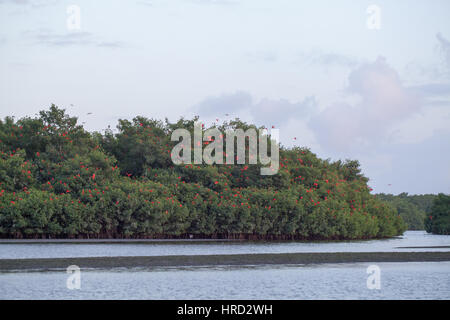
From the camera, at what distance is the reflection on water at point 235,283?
2102 cm

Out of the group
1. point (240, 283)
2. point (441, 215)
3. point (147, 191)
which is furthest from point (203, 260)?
point (441, 215)

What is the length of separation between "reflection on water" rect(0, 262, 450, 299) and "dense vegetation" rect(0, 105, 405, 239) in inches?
767

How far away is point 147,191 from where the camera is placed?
158 ft

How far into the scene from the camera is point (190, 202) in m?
50.7

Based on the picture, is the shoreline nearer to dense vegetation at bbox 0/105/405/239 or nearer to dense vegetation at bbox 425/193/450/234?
dense vegetation at bbox 0/105/405/239

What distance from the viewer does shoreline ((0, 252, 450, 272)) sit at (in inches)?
1064

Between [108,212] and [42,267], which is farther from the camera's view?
[108,212]

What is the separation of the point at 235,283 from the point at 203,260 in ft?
21.8

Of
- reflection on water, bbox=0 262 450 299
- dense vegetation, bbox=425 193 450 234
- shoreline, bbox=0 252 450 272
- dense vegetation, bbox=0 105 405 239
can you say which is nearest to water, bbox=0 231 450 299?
reflection on water, bbox=0 262 450 299

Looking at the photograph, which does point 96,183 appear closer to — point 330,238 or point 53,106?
point 53,106

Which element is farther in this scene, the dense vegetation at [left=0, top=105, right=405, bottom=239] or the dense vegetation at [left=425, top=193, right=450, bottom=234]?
the dense vegetation at [left=425, top=193, right=450, bottom=234]

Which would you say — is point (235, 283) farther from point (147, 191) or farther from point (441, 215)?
point (441, 215)

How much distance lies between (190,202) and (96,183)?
23.6ft
